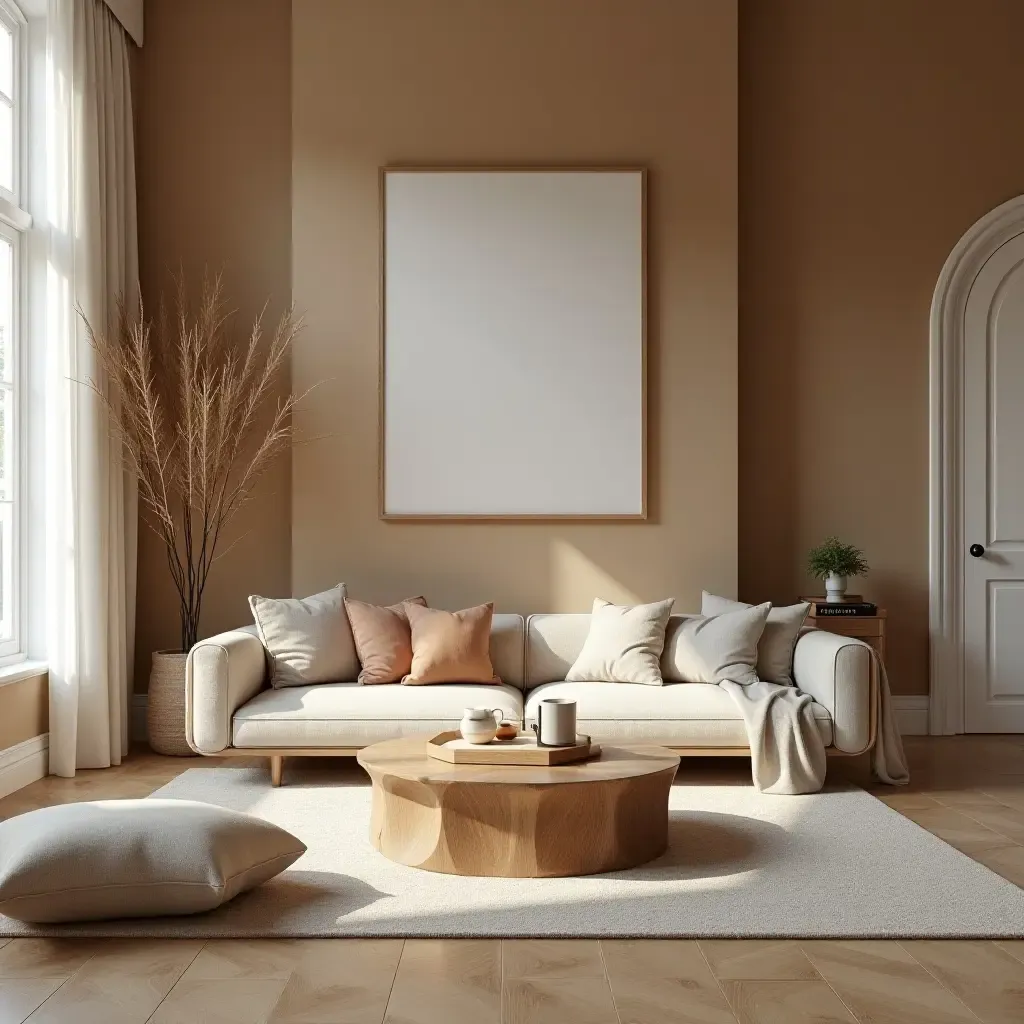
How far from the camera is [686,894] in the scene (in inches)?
123

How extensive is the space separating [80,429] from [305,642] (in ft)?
4.52

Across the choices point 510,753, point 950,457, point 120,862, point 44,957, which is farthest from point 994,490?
→ point 44,957

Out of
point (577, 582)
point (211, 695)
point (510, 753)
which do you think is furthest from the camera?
point (577, 582)

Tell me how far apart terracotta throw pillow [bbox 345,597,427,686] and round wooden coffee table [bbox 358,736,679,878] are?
1393mm

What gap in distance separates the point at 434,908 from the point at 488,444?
2.91 m

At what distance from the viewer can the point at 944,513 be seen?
18.9 feet

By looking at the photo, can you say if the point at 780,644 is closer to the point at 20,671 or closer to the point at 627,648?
the point at 627,648

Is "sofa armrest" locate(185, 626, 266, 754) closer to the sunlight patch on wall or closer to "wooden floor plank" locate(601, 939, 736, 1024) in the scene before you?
the sunlight patch on wall

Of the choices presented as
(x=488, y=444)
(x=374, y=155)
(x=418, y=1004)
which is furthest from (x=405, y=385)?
(x=418, y=1004)

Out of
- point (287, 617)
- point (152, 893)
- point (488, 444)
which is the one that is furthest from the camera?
point (488, 444)

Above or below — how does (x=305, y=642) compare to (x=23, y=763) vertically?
above

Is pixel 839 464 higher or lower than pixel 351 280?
lower

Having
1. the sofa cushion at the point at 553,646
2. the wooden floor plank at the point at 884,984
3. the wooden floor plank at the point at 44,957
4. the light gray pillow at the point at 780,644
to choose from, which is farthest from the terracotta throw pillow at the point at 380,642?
the wooden floor plank at the point at 884,984

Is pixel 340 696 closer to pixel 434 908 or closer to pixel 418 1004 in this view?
pixel 434 908
